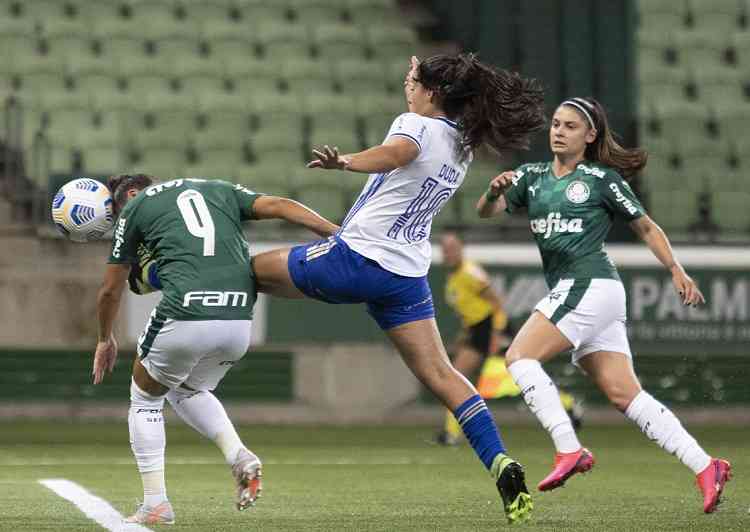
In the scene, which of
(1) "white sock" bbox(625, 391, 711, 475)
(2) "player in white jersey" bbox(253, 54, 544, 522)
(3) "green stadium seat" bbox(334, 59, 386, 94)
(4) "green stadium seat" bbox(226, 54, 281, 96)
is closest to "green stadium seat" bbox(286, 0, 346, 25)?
(3) "green stadium seat" bbox(334, 59, 386, 94)

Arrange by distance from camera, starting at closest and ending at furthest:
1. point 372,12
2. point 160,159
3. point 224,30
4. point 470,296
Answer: point 470,296
point 160,159
point 224,30
point 372,12

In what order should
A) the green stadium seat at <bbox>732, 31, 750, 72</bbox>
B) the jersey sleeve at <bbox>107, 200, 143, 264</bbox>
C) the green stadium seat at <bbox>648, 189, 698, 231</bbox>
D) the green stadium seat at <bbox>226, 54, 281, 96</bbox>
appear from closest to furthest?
the jersey sleeve at <bbox>107, 200, 143, 264</bbox> → the green stadium seat at <bbox>648, 189, 698, 231</bbox> → the green stadium seat at <bbox>226, 54, 281, 96</bbox> → the green stadium seat at <bbox>732, 31, 750, 72</bbox>

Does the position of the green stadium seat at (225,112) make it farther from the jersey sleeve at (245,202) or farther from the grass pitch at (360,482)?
the jersey sleeve at (245,202)

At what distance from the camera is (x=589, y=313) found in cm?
765

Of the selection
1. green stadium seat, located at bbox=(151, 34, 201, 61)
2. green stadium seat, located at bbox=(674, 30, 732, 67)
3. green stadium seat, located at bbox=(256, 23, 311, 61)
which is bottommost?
green stadium seat, located at bbox=(674, 30, 732, 67)

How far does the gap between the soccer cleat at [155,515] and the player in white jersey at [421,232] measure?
3.41 ft

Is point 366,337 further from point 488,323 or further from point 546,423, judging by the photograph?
point 546,423

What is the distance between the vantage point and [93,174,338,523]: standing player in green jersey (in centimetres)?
654

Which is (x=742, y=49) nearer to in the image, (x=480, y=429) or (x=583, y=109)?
(x=583, y=109)

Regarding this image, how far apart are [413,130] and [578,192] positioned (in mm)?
1517

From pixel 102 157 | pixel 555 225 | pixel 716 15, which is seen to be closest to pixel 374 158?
pixel 555 225

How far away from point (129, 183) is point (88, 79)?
10.4m

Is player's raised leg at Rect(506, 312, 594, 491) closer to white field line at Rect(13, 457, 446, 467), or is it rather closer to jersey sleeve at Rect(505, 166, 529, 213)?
jersey sleeve at Rect(505, 166, 529, 213)

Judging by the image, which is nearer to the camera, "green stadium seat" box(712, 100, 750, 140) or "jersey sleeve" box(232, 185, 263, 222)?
"jersey sleeve" box(232, 185, 263, 222)
